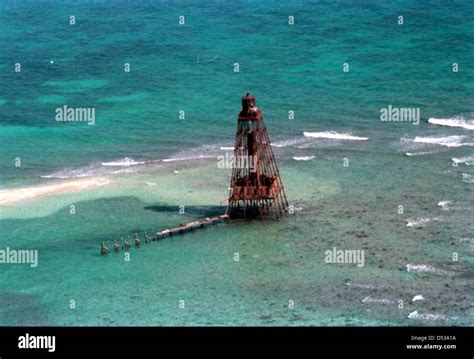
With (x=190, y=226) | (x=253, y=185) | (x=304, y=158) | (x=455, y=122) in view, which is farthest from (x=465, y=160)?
(x=190, y=226)

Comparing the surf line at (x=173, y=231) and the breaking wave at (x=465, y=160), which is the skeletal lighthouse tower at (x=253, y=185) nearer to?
the surf line at (x=173, y=231)

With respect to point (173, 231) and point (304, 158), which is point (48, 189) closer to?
point (173, 231)

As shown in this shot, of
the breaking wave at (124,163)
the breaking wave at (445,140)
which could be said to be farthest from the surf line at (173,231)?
the breaking wave at (445,140)

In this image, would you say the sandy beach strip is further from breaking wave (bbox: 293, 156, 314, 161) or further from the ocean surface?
breaking wave (bbox: 293, 156, 314, 161)

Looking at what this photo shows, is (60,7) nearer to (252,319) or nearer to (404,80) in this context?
(404,80)

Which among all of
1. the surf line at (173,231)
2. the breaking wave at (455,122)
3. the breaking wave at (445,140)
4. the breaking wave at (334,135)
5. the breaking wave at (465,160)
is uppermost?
the breaking wave at (455,122)

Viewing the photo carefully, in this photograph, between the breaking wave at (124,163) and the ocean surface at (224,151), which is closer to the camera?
the ocean surface at (224,151)
